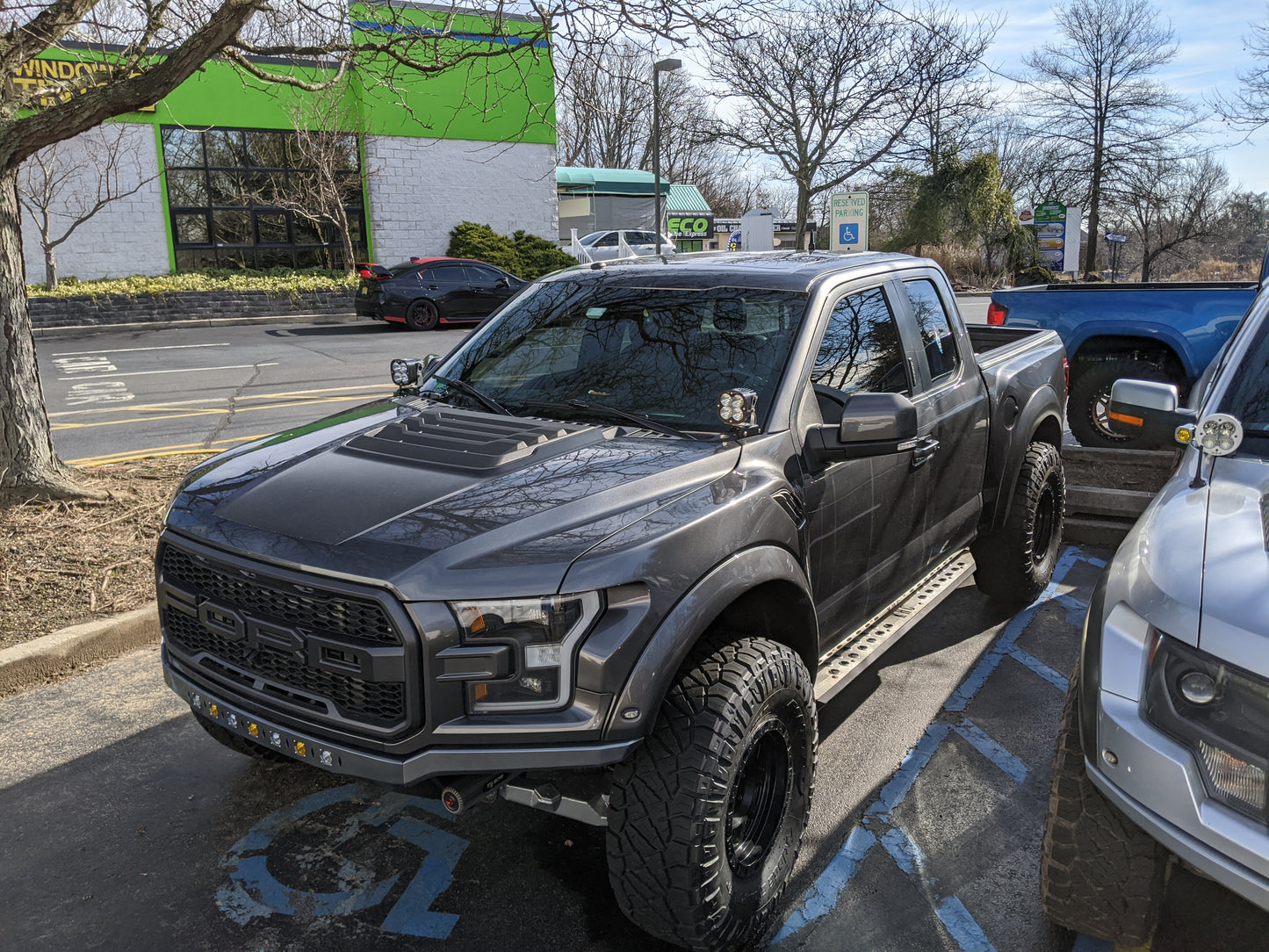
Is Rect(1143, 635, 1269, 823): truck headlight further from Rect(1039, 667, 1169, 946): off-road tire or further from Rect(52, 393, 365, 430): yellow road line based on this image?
Rect(52, 393, 365, 430): yellow road line

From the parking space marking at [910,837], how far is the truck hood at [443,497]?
1.35 m

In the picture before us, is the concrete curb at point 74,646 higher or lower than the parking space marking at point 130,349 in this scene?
lower

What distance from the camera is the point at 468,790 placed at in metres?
2.40

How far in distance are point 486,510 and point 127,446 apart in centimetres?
777

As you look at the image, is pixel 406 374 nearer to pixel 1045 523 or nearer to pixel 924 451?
pixel 924 451

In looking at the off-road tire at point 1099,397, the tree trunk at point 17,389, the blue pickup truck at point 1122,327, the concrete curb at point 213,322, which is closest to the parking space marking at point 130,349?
the concrete curb at point 213,322

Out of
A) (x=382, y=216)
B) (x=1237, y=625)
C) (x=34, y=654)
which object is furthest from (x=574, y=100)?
(x=382, y=216)

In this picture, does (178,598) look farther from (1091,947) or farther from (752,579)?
(1091,947)

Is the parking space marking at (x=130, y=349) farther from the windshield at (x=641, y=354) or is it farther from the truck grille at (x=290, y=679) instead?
the truck grille at (x=290, y=679)

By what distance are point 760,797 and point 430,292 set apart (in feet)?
60.7

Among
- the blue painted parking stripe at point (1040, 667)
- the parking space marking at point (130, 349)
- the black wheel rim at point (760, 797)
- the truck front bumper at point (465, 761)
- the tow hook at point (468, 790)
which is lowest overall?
the blue painted parking stripe at point (1040, 667)

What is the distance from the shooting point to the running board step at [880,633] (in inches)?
134

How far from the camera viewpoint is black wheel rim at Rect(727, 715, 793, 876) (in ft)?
8.96

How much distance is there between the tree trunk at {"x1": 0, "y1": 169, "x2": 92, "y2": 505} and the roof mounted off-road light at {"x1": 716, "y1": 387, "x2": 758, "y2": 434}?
4.93 m
